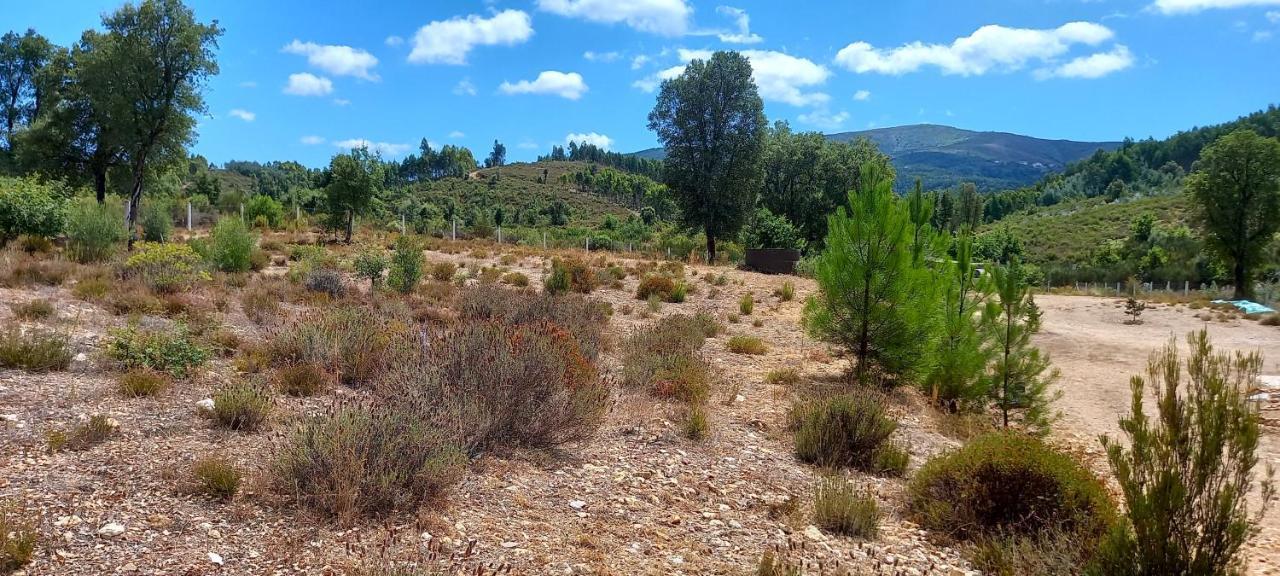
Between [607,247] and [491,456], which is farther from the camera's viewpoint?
[607,247]

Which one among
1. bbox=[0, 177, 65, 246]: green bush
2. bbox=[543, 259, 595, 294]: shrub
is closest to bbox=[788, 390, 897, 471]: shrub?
bbox=[543, 259, 595, 294]: shrub

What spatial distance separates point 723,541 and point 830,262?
599 cm

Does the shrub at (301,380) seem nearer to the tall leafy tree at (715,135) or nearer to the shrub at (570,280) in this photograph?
the shrub at (570,280)

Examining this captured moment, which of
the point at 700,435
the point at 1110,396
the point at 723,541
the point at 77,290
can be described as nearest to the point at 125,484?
the point at 723,541

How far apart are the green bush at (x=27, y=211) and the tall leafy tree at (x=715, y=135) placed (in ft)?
67.4

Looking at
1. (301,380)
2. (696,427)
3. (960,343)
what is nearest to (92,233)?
(301,380)

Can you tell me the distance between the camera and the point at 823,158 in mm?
35188

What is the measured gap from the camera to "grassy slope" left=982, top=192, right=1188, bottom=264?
212ft

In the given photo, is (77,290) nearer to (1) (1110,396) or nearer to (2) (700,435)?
(2) (700,435)

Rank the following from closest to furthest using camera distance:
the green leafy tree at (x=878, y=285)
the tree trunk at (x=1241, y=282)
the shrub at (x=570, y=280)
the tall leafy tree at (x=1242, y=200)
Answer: the green leafy tree at (x=878, y=285) → the shrub at (x=570, y=280) → the tree trunk at (x=1241, y=282) → the tall leafy tree at (x=1242, y=200)

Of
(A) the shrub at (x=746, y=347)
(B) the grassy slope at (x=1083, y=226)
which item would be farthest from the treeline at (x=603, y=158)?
(A) the shrub at (x=746, y=347)

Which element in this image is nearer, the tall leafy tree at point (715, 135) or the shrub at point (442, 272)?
the shrub at point (442, 272)

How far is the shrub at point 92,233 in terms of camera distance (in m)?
13.4

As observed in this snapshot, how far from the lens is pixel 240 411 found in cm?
505
